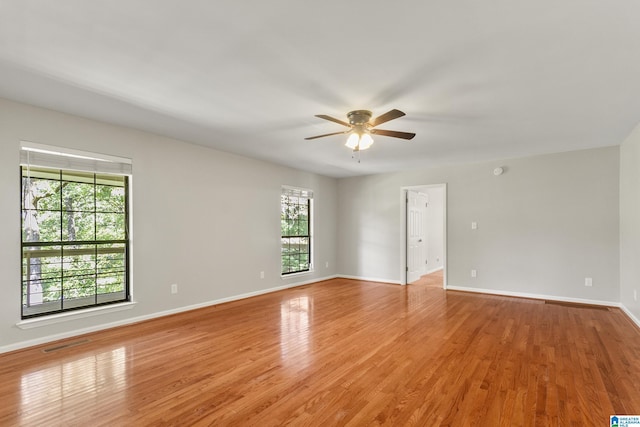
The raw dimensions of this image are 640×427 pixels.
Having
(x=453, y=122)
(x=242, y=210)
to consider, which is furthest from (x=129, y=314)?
(x=453, y=122)

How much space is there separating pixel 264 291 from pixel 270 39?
458 cm

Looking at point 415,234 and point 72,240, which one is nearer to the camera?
point 72,240

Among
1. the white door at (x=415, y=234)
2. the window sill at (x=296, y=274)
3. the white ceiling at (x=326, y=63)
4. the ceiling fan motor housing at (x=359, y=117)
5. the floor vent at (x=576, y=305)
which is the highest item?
the white ceiling at (x=326, y=63)

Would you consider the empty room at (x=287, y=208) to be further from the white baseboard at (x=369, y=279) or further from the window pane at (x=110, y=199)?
the white baseboard at (x=369, y=279)

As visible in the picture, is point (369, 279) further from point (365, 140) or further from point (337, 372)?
point (337, 372)

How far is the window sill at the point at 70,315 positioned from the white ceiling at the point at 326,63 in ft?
7.23

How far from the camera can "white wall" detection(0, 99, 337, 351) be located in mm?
3150

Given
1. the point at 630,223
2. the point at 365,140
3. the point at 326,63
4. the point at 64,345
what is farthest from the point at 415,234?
the point at 64,345

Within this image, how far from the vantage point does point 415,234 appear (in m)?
7.18

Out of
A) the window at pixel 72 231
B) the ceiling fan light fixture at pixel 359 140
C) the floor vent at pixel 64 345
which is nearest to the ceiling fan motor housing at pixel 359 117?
the ceiling fan light fixture at pixel 359 140

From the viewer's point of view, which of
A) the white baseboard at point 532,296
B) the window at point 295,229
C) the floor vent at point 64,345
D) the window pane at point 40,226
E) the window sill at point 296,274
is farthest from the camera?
the window at point 295,229

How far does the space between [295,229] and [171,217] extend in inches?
109

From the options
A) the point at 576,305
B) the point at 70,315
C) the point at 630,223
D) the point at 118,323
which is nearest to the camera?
the point at 70,315

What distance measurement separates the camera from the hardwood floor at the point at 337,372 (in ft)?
6.86
